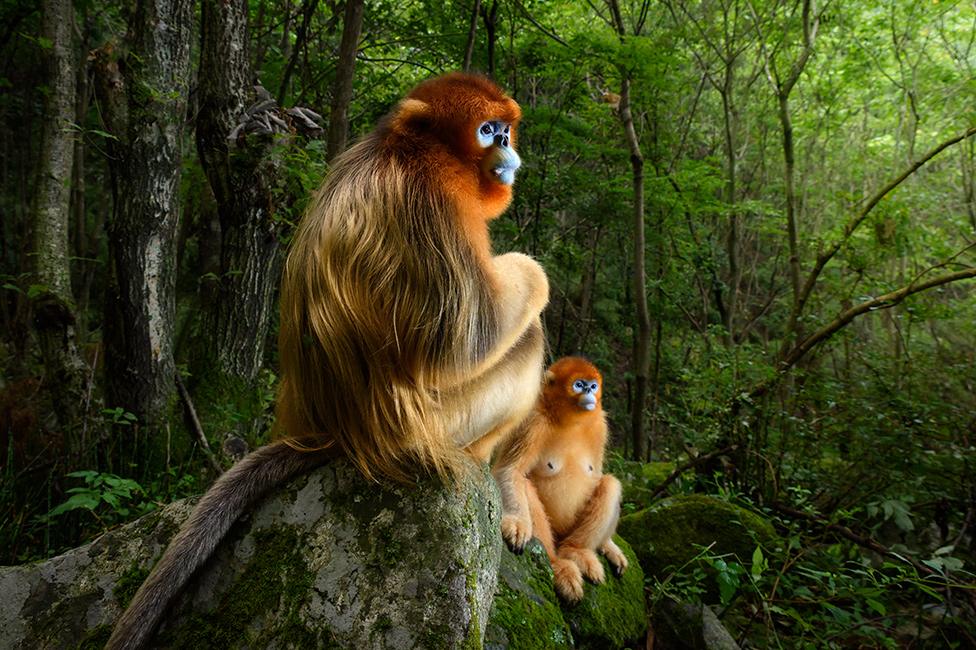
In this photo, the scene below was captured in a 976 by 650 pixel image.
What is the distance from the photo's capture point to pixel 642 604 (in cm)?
381

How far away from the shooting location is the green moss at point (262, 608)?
6.41 ft

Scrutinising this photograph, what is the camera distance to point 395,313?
2.17m

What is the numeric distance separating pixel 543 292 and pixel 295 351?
104cm

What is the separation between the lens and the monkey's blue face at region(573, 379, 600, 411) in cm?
398

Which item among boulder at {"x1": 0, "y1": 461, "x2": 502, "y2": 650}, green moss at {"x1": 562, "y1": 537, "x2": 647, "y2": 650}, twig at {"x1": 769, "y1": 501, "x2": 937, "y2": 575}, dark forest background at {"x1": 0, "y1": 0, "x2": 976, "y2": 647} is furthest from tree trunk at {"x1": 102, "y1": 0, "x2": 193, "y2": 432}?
twig at {"x1": 769, "y1": 501, "x2": 937, "y2": 575}

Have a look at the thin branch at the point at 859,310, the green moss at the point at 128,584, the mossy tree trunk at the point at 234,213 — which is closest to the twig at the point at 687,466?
the thin branch at the point at 859,310

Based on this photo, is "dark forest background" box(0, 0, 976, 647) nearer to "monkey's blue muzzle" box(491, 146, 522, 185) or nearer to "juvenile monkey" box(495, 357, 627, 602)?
"juvenile monkey" box(495, 357, 627, 602)

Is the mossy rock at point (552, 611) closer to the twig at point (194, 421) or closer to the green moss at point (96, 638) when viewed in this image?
the green moss at point (96, 638)

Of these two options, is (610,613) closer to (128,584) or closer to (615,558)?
(615,558)

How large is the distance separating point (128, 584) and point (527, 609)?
1660 mm

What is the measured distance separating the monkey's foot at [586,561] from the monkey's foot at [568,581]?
0.43 feet

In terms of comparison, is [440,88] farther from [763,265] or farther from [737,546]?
[763,265]

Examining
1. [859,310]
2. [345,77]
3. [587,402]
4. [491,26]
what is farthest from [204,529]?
[491,26]

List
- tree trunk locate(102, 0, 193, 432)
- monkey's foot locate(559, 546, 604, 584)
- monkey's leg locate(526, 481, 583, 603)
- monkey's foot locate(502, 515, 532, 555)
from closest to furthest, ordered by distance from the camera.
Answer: monkey's foot locate(502, 515, 532, 555) → monkey's leg locate(526, 481, 583, 603) → monkey's foot locate(559, 546, 604, 584) → tree trunk locate(102, 0, 193, 432)
